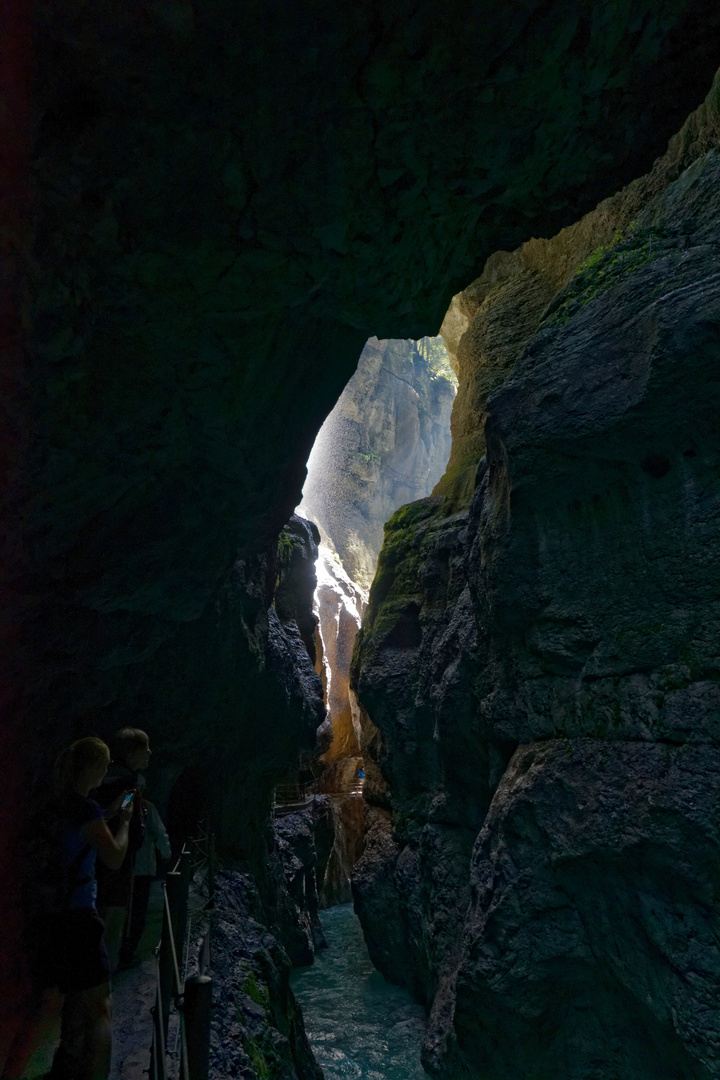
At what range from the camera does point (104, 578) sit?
565cm

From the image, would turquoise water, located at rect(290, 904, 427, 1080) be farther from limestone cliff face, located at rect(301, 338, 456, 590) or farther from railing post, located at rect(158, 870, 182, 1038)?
limestone cliff face, located at rect(301, 338, 456, 590)

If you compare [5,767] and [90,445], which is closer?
[90,445]

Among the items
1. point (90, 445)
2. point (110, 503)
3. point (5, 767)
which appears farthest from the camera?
point (110, 503)

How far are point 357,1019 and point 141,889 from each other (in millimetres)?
12118

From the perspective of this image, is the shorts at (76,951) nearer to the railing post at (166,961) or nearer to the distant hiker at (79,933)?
the distant hiker at (79,933)

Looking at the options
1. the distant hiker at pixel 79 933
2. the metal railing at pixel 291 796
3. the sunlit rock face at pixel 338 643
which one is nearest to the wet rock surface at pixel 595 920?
the distant hiker at pixel 79 933

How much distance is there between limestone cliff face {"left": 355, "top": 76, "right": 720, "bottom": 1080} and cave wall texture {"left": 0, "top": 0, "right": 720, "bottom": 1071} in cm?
312

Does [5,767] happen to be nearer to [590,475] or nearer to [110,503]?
[110,503]

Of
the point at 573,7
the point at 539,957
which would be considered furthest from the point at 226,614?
the point at 573,7

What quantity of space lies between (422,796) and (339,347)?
11010 mm

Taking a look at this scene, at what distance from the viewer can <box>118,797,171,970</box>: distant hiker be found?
393 cm

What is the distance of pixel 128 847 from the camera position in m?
3.62

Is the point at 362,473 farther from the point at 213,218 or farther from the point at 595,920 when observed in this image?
the point at 213,218

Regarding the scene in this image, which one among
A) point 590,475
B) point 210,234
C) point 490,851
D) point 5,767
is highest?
point 590,475
